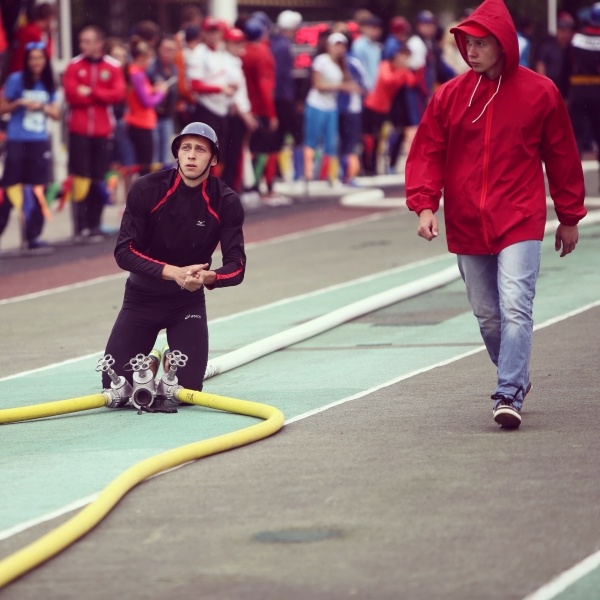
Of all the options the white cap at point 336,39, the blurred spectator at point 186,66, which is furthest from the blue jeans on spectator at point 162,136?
the white cap at point 336,39

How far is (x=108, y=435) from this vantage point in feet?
26.3

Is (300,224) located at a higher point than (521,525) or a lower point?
lower

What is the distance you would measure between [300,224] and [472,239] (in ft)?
39.2

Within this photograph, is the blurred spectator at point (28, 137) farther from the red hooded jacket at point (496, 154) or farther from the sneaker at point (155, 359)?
the red hooded jacket at point (496, 154)

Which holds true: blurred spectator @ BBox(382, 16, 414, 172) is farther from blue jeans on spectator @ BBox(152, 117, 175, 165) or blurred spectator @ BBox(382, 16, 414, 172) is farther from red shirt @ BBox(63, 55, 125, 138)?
red shirt @ BBox(63, 55, 125, 138)

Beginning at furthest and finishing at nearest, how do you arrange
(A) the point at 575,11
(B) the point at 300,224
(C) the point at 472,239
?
1. (A) the point at 575,11
2. (B) the point at 300,224
3. (C) the point at 472,239

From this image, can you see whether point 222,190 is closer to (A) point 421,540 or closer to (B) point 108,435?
(B) point 108,435

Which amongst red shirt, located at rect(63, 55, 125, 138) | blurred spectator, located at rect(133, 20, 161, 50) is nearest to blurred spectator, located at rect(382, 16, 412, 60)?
blurred spectator, located at rect(133, 20, 161, 50)

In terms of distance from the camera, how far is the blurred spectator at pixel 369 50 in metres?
25.2

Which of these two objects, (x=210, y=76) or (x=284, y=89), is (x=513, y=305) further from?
(x=284, y=89)

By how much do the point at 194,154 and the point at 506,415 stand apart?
218 cm

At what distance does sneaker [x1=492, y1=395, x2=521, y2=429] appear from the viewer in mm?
7617

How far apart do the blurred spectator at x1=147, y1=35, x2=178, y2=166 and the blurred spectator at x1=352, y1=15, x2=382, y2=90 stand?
5.14 metres

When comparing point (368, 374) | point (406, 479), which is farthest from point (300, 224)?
point (406, 479)
